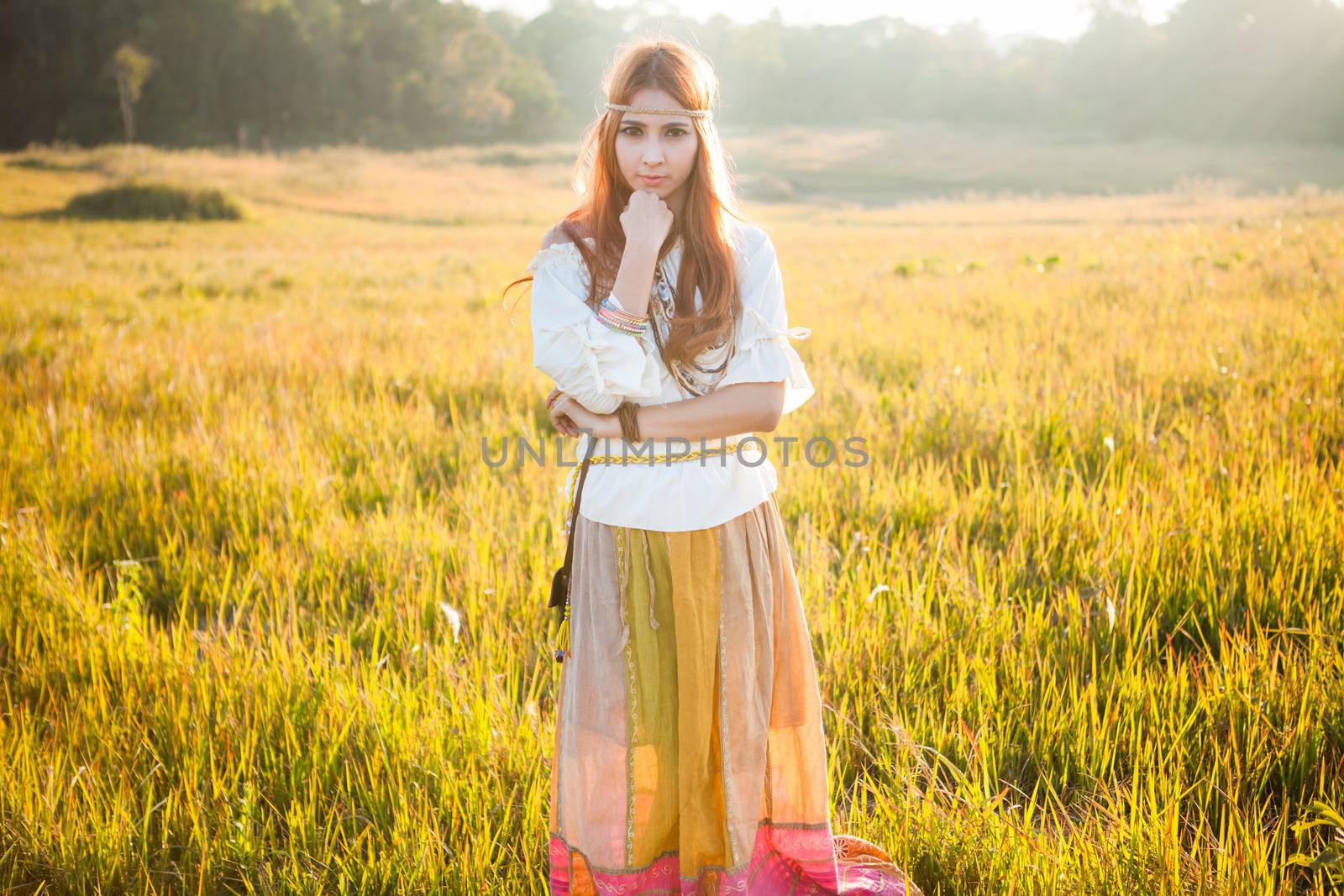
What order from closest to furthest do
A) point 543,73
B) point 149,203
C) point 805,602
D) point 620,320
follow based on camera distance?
point 620,320
point 805,602
point 149,203
point 543,73

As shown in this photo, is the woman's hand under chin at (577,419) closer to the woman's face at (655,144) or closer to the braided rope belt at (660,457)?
the braided rope belt at (660,457)

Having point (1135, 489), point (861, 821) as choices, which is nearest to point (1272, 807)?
point (861, 821)

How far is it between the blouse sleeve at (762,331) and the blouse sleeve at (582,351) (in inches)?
7.3

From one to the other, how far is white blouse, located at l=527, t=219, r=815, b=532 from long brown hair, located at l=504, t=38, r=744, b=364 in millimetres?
34

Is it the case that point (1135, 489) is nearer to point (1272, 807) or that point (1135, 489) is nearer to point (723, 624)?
point (1272, 807)

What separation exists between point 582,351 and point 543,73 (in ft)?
243

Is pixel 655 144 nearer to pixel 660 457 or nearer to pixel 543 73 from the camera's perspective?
pixel 660 457

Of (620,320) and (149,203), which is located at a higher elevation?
(149,203)

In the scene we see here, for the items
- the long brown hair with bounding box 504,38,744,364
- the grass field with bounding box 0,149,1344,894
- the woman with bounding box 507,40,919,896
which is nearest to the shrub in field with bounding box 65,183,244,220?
the grass field with bounding box 0,149,1344,894

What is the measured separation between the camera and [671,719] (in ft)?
5.66

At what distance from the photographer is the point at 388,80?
56375 mm

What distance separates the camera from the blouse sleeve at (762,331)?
66.7 inches

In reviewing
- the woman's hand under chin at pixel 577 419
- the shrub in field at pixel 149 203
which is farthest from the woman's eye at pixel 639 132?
the shrub in field at pixel 149 203

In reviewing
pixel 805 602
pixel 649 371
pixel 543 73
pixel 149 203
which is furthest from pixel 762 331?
pixel 543 73
